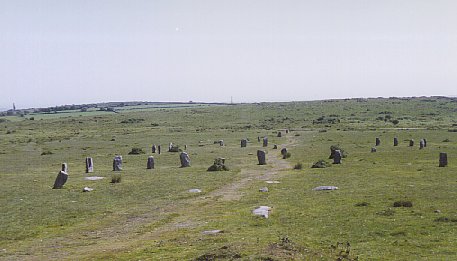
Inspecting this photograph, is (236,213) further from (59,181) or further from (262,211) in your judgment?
(59,181)

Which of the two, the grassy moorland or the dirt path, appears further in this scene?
the dirt path

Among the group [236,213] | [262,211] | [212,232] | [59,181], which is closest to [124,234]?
[212,232]

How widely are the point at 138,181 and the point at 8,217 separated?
1221 cm

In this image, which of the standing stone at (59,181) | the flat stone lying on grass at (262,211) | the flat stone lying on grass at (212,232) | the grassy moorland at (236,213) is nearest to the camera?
the grassy moorland at (236,213)

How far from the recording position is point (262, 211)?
22.7m

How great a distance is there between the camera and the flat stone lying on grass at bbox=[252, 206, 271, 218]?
22.0 meters

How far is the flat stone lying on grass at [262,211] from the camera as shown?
22.0m

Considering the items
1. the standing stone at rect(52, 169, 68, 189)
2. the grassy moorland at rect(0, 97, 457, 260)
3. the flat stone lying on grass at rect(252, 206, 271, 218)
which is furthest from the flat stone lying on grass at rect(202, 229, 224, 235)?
the standing stone at rect(52, 169, 68, 189)

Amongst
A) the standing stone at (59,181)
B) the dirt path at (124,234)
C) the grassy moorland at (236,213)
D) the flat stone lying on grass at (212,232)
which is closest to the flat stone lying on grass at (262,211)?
the grassy moorland at (236,213)

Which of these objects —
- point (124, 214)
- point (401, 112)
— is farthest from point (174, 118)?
point (124, 214)

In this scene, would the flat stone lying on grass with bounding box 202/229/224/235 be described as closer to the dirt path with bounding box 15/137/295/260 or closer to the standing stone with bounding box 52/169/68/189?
the dirt path with bounding box 15/137/295/260

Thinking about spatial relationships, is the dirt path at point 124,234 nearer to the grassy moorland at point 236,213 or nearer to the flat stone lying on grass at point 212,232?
the grassy moorland at point 236,213

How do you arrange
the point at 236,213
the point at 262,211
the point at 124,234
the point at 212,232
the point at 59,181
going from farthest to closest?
the point at 59,181, the point at 236,213, the point at 262,211, the point at 124,234, the point at 212,232

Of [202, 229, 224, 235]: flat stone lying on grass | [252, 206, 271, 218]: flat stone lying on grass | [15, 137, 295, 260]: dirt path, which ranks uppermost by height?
[202, 229, 224, 235]: flat stone lying on grass
